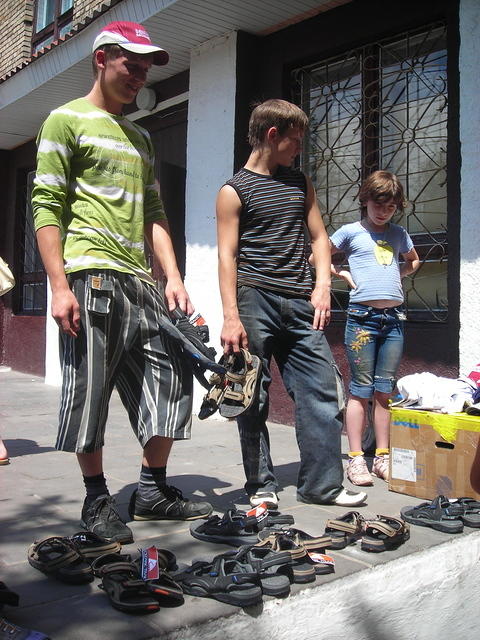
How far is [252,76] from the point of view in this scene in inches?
256

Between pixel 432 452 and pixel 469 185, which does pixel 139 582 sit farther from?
pixel 469 185

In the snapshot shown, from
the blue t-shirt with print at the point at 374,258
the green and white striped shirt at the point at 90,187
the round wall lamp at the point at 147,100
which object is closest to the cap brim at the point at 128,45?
the green and white striped shirt at the point at 90,187

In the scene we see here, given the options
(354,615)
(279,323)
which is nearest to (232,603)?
(354,615)

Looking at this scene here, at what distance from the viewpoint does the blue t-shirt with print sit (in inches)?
161

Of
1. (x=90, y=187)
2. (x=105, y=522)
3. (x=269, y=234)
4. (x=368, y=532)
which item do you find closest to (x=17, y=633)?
(x=105, y=522)

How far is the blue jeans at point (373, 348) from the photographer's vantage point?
4.08 meters

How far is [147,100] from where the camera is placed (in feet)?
25.6

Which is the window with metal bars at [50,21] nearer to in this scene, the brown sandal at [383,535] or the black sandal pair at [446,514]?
the black sandal pair at [446,514]

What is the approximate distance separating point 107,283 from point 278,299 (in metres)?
0.92

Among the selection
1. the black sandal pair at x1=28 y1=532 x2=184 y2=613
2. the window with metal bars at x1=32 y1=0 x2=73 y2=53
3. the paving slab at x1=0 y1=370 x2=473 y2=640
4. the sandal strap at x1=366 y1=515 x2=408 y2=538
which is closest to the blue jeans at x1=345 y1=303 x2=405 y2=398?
the paving slab at x1=0 y1=370 x2=473 y2=640

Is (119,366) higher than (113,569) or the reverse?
higher

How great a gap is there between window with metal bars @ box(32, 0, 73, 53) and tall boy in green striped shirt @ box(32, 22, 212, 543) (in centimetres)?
751

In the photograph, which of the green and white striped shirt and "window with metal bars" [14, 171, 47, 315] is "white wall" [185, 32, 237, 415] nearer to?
the green and white striped shirt

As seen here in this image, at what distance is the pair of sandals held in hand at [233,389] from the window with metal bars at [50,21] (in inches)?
314
